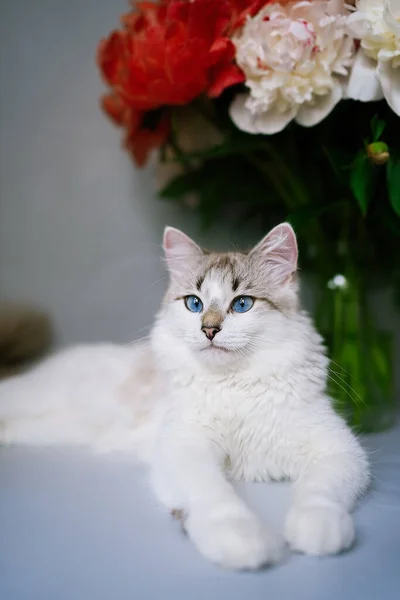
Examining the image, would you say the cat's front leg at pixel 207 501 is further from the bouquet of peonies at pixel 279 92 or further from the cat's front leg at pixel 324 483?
the bouquet of peonies at pixel 279 92

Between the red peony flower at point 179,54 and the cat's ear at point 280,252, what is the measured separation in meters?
0.32

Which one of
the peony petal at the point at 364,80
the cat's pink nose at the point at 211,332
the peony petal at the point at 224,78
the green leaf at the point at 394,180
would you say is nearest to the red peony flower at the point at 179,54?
the peony petal at the point at 224,78

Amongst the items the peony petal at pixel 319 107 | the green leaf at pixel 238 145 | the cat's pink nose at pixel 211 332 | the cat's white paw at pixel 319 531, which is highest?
the peony petal at pixel 319 107

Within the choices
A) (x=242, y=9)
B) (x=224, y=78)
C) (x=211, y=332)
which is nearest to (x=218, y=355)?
(x=211, y=332)

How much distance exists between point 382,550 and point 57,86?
4.28 ft

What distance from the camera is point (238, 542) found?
0.63m

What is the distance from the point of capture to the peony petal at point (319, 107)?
103 cm

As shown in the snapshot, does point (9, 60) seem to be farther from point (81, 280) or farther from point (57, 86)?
point (81, 280)

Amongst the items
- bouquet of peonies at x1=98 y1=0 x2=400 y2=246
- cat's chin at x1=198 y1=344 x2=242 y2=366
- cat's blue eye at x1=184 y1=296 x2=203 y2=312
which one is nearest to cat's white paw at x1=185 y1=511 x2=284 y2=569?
cat's chin at x1=198 y1=344 x2=242 y2=366

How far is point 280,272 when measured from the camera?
100cm

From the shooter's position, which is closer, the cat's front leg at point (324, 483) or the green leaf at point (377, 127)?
the cat's front leg at point (324, 483)

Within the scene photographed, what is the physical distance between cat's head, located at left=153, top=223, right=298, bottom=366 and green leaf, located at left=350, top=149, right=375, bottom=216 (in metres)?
0.17

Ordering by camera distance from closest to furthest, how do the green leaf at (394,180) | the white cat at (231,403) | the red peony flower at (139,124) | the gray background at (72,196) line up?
1. the white cat at (231,403)
2. the green leaf at (394,180)
3. the red peony flower at (139,124)
4. the gray background at (72,196)

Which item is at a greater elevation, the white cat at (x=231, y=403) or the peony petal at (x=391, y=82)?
the peony petal at (x=391, y=82)
